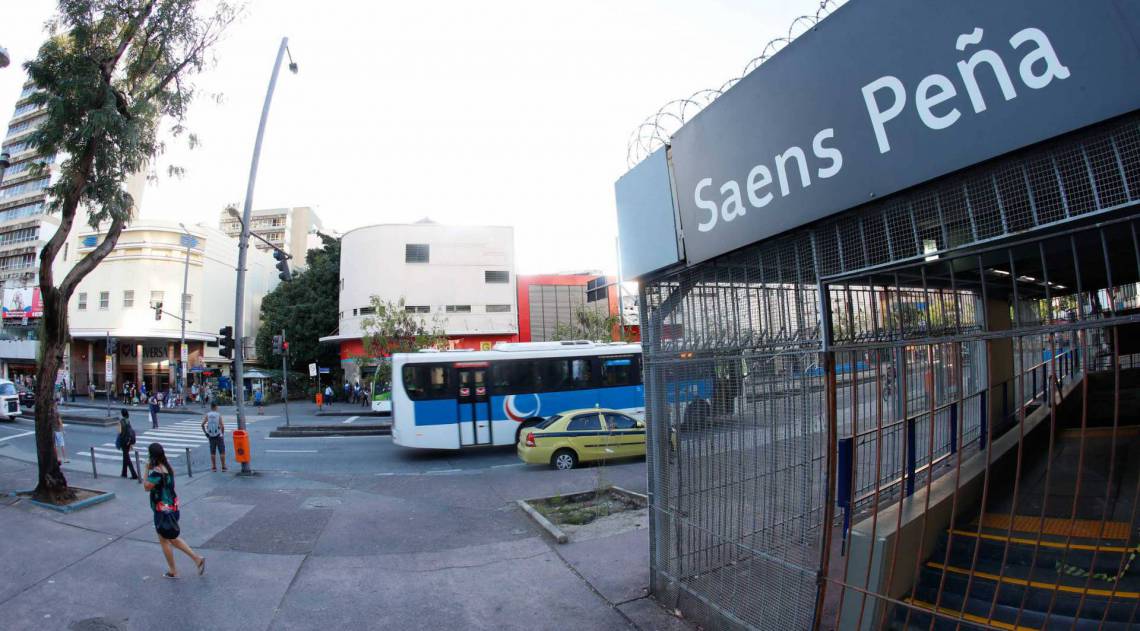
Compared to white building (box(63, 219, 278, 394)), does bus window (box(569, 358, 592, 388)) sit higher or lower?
lower

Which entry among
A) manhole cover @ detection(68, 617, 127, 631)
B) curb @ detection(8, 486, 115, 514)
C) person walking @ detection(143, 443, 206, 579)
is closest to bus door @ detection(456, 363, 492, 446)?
curb @ detection(8, 486, 115, 514)

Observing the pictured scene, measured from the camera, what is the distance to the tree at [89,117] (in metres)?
9.49

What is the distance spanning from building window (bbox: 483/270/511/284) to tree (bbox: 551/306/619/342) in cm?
509

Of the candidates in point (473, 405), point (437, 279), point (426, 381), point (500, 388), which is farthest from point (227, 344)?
point (437, 279)

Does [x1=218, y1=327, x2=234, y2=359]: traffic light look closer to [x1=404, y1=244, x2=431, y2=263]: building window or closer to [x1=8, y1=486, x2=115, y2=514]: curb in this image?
[x1=8, y1=486, x2=115, y2=514]: curb

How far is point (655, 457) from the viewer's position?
216 inches

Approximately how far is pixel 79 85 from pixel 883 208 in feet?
39.2

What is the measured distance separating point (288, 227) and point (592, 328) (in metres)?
57.0

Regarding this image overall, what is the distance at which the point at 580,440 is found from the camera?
1263 cm

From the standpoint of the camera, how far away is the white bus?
1505 cm

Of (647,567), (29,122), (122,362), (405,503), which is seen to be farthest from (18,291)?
(647,567)

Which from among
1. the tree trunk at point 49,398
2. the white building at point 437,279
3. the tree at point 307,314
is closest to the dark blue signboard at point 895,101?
the tree trunk at point 49,398

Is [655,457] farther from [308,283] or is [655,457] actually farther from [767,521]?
[308,283]

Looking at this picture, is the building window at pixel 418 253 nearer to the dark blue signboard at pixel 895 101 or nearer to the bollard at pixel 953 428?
the bollard at pixel 953 428
